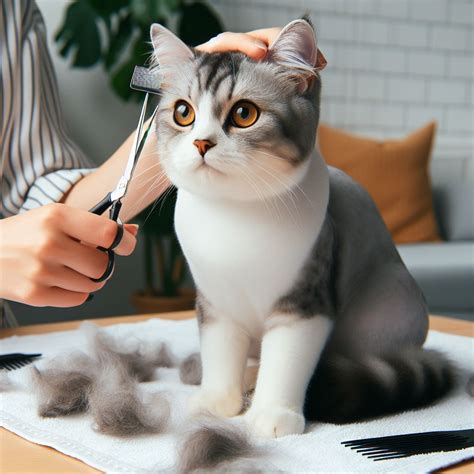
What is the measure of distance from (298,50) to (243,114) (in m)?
0.10

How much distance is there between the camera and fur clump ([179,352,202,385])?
3.08ft

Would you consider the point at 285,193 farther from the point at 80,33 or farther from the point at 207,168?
the point at 80,33

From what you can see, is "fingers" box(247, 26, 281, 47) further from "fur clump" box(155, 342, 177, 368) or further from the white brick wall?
the white brick wall

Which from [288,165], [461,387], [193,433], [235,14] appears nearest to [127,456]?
[193,433]

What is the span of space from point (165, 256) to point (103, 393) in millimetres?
2489

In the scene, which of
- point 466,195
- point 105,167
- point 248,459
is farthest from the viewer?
point 466,195

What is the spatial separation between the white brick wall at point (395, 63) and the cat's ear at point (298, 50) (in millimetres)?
2862

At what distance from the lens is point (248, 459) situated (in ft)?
2.02

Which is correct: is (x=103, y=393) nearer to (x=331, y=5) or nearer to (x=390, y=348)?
(x=390, y=348)

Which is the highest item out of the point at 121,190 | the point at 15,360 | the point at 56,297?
the point at 121,190

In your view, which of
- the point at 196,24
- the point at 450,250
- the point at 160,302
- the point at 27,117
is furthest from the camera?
the point at 196,24

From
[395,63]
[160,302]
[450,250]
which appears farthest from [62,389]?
[395,63]

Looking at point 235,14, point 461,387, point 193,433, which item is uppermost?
point 235,14

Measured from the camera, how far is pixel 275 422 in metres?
0.75
